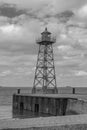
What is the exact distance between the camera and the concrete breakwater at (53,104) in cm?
1814

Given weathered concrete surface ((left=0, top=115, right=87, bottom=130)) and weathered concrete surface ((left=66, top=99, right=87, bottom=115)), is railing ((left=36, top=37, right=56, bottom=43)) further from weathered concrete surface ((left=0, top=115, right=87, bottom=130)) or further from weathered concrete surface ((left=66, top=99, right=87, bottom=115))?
weathered concrete surface ((left=0, top=115, right=87, bottom=130))

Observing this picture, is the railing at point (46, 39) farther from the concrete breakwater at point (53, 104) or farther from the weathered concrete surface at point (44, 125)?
the weathered concrete surface at point (44, 125)

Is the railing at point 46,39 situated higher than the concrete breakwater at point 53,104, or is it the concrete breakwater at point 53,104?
the railing at point 46,39

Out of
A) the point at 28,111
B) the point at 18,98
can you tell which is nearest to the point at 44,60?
the point at 18,98

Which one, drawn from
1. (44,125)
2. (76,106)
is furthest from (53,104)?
(44,125)

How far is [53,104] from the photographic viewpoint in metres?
22.3

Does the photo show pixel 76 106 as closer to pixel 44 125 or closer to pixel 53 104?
pixel 53 104

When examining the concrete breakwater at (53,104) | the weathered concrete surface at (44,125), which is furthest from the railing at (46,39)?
the weathered concrete surface at (44,125)

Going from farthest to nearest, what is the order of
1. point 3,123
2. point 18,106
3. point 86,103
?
point 18,106, point 86,103, point 3,123

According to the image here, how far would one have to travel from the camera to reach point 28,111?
27641 millimetres

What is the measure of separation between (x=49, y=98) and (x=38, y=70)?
15.7m

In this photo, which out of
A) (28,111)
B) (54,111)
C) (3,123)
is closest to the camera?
(3,123)

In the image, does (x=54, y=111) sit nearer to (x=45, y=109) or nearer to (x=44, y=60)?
(x=45, y=109)

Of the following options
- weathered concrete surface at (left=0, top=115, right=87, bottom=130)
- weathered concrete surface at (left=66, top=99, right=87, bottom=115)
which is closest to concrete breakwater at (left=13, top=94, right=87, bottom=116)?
weathered concrete surface at (left=66, top=99, right=87, bottom=115)
